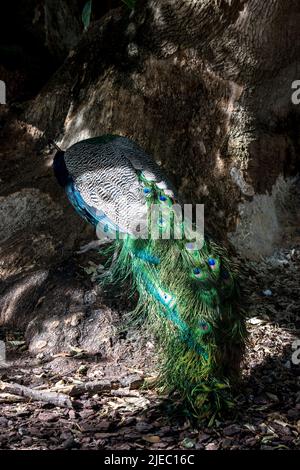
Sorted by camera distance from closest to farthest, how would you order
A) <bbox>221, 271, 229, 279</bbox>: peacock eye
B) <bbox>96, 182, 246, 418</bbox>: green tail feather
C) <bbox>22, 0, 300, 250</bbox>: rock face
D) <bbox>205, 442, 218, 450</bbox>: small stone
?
<bbox>205, 442, 218, 450</bbox>: small stone
<bbox>96, 182, 246, 418</bbox>: green tail feather
<bbox>221, 271, 229, 279</bbox>: peacock eye
<bbox>22, 0, 300, 250</bbox>: rock face

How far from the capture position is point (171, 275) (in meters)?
3.71

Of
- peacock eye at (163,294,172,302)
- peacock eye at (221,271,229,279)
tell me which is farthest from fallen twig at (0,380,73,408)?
peacock eye at (221,271,229,279)

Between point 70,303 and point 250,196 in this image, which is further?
point 250,196

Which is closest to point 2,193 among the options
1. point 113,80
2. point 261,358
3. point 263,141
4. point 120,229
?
point 113,80

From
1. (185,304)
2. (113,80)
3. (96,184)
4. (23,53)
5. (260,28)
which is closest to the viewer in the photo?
(185,304)

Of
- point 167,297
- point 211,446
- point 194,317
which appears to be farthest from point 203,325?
point 211,446

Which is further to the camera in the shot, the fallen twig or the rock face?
the rock face

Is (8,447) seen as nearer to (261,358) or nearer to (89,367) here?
(89,367)

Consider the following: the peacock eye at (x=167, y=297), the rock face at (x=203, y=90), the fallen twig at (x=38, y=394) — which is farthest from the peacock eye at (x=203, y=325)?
the rock face at (x=203, y=90)

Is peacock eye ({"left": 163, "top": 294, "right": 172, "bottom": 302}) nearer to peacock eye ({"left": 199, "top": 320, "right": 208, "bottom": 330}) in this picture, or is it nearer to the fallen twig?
peacock eye ({"left": 199, "top": 320, "right": 208, "bottom": 330})

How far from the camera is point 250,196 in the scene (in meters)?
5.57

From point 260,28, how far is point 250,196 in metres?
1.37

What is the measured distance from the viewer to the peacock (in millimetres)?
3449

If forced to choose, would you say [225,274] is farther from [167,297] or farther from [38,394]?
[38,394]
